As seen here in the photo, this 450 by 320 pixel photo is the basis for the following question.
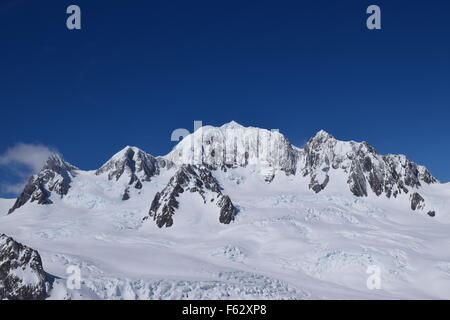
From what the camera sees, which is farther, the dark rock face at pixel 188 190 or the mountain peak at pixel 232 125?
the mountain peak at pixel 232 125

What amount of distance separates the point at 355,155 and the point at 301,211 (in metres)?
42.4

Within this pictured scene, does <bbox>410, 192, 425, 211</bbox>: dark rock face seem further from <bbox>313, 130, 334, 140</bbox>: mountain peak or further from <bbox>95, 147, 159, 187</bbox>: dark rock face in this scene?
<bbox>95, 147, 159, 187</bbox>: dark rock face

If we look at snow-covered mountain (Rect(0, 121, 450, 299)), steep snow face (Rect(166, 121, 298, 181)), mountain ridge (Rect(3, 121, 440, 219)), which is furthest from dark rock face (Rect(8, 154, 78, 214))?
steep snow face (Rect(166, 121, 298, 181))

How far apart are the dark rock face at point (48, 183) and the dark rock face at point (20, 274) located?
9871cm

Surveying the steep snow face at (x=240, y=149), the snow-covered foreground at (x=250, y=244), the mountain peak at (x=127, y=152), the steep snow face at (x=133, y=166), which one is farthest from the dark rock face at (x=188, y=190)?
the mountain peak at (x=127, y=152)

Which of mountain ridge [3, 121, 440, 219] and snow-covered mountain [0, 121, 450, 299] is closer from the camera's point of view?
snow-covered mountain [0, 121, 450, 299]

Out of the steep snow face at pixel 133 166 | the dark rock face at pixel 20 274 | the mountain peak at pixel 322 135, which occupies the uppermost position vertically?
the mountain peak at pixel 322 135

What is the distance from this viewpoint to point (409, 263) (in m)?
77.9

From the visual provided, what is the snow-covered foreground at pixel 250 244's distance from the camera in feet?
202

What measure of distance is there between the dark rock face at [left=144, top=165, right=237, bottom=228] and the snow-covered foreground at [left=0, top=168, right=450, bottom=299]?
219cm

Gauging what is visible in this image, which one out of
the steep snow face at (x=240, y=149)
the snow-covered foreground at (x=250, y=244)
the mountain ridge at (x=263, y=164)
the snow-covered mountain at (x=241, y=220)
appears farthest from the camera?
the steep snow face at (x=240, y=149)

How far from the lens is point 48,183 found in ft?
518

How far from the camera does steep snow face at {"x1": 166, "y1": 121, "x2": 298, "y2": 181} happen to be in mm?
164625

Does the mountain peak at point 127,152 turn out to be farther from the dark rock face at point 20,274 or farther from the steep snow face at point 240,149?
the dark rock face at point 20,274
